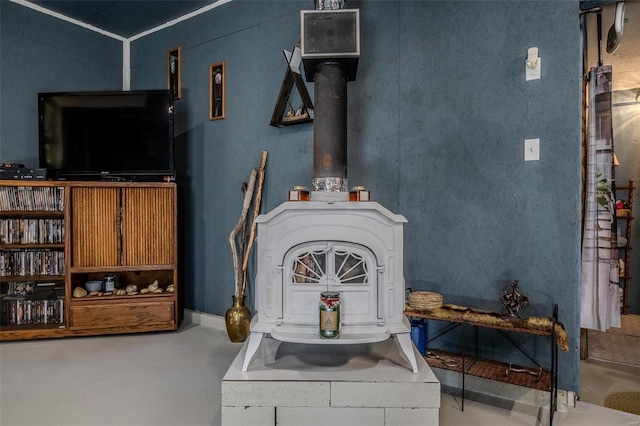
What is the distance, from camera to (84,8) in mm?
3490

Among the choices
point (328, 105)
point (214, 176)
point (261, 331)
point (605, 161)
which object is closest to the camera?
point (261, 331)

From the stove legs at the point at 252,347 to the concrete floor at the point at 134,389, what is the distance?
319mm

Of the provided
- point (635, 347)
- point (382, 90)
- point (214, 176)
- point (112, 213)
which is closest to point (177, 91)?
point (214, 176)

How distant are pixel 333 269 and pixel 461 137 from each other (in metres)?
1.16

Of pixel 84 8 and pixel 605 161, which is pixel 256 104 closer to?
pixel 84 8

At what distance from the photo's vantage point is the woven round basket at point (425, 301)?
2.17 meters

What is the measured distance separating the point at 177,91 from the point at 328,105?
2.08 metres

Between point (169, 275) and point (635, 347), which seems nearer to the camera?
point (635, 347)

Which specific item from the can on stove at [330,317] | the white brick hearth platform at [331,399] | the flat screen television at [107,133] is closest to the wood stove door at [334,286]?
the can on stove at [330,317]

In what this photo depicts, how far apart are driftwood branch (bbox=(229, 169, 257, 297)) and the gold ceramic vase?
0.10m

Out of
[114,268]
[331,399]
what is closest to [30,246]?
[114,268]

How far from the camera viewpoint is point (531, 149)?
2184mm

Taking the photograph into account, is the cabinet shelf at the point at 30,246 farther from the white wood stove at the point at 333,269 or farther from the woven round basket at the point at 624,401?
the woven round basket at the point at 624,401

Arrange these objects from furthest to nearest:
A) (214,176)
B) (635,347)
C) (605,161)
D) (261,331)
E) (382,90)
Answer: (214,176), (635,347), (382,90), (605,161), (261,331)
